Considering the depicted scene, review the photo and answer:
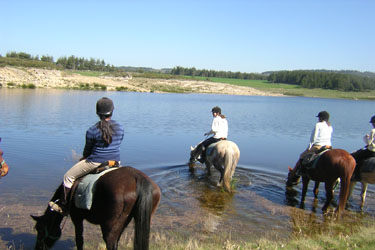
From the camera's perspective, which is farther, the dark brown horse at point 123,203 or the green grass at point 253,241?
the green grass at point 253,241

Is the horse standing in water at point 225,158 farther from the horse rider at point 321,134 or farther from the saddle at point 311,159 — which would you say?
the horse rider at point 321,134

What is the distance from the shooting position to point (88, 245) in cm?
595

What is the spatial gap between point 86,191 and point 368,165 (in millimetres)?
7256

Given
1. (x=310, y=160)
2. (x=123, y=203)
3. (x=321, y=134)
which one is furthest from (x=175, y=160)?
(x=123, y=203)

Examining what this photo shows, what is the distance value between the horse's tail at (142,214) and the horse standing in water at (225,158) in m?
5.69

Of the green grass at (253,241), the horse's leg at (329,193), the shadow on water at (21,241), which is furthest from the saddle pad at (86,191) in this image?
the horse's leg at (329,193)

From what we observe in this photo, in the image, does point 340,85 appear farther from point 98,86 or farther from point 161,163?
point 161,163

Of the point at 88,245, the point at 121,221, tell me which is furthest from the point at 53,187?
the point at 121,221

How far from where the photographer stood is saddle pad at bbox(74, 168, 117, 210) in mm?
4906

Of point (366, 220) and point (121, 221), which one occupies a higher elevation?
point (121, 221)

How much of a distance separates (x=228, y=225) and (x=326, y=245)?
86.3 inches

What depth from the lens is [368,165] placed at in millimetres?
8922

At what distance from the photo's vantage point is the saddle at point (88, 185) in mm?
4910

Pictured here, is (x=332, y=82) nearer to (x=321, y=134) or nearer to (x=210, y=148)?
(x=210, y=148)
